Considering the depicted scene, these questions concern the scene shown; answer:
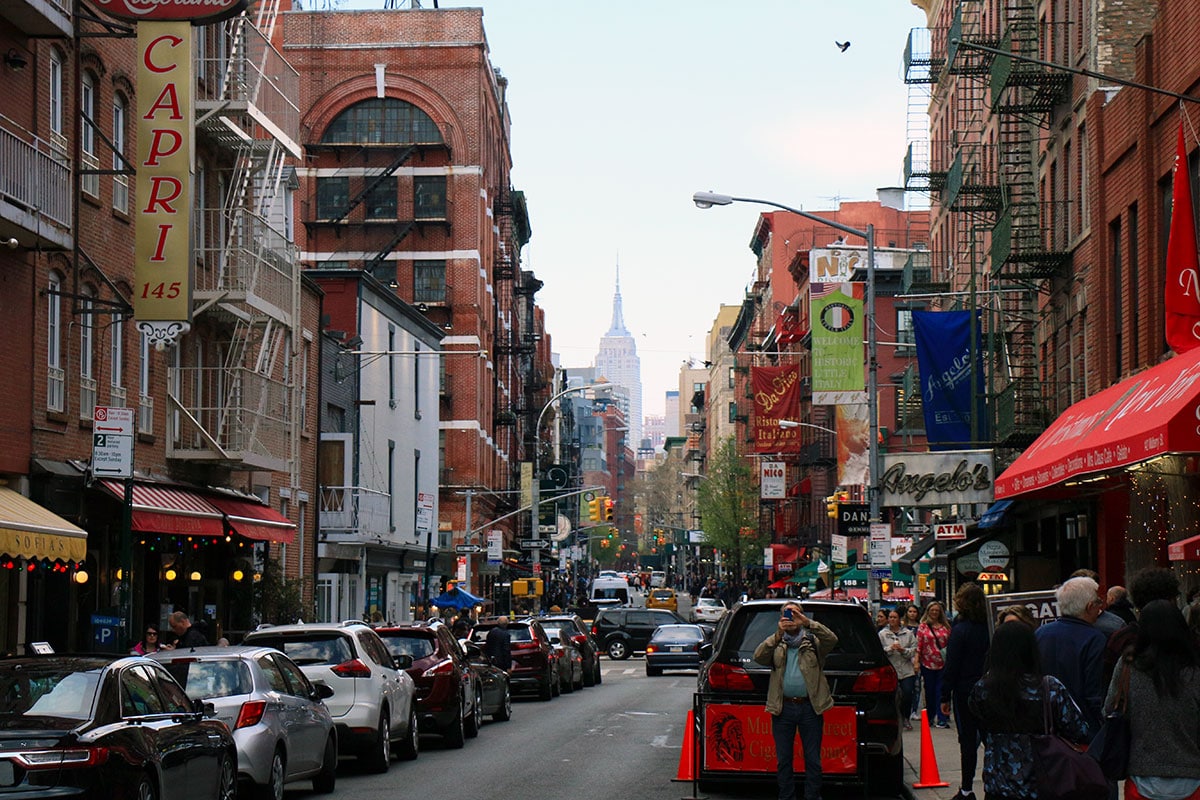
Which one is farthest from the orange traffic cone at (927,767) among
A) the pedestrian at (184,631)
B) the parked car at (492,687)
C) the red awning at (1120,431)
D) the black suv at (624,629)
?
the black suv at (624,629)

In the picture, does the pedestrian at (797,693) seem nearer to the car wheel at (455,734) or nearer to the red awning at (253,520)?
the car wheel at (455,734)

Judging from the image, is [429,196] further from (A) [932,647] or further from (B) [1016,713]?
(B) [1016,713]

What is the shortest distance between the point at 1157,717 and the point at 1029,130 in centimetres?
2745

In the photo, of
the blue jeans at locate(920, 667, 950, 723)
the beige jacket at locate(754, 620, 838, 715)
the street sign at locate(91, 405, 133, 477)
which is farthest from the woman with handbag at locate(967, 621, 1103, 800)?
the blue jeans at locate(920, 667, 950, 723)

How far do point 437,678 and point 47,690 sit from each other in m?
11.1

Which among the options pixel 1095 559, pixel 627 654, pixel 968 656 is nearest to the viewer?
pixel 968 656

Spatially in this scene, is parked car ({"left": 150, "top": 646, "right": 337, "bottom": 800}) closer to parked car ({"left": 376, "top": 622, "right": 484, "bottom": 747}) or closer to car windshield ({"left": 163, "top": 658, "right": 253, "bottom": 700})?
car windshield ({"left": 163, "top": 658, "right": 253, "bottom": 700})

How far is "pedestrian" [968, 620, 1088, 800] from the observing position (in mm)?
8992

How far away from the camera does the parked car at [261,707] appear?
49.5 feet

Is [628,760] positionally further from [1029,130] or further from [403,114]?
[403,114]

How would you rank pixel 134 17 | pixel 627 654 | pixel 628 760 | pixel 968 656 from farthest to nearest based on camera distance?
pixel 627 654 < pixel 134 17 < pixel 628 760 < pixel 968 656

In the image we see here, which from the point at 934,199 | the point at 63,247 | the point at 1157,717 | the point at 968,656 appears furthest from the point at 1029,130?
the point at 1157,717

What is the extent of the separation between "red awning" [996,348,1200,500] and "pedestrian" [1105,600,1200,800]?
7647 millimetres

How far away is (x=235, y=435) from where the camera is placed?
31.1 metres
